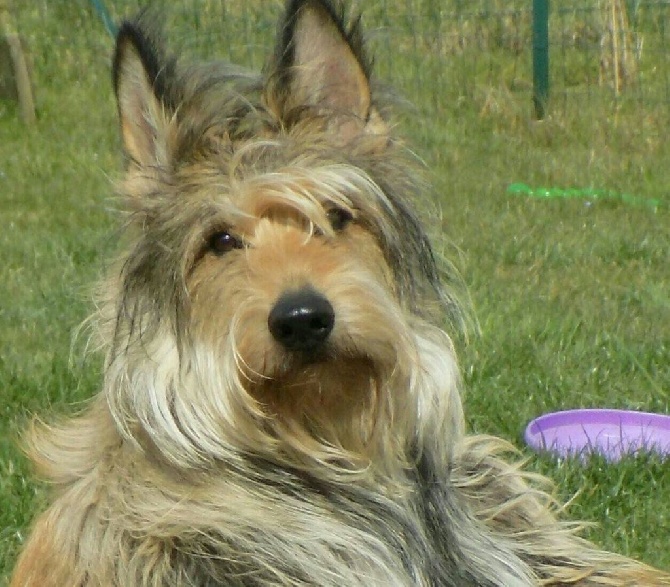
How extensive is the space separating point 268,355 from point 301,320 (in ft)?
0.43

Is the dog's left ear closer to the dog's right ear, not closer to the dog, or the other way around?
the dog

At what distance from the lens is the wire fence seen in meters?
10.9

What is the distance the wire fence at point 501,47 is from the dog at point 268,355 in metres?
7.19

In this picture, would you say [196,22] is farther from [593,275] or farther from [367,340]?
[367,340]

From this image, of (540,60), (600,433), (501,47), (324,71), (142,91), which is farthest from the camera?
(501,47)

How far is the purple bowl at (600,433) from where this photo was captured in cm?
484

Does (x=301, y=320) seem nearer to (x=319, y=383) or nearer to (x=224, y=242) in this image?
(x=319, y=383)

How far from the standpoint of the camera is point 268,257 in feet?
10.4

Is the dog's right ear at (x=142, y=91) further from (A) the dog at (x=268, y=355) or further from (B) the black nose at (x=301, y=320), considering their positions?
(B) the black nose at (x=301, y=320)

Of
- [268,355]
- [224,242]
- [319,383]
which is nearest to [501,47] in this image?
[224,242]

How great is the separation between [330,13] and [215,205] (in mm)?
634

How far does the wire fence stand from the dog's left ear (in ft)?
23.2

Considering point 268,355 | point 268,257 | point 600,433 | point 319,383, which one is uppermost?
point 268,257

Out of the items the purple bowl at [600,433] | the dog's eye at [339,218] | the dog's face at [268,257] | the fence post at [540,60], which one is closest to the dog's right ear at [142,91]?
the dog's face at [268,257]
